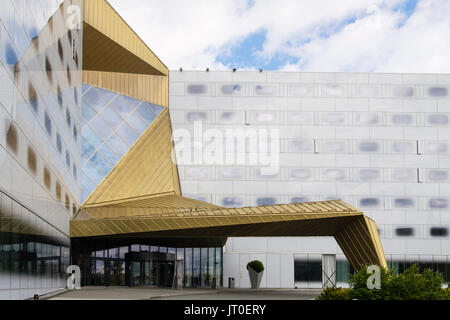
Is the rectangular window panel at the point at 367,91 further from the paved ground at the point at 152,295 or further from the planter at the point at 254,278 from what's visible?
the paved ground at the point at 152,295

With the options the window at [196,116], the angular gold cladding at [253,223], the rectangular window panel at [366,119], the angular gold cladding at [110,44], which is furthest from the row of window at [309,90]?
Result: the angular gold cladding at [253,223]

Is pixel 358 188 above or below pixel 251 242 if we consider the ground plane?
above

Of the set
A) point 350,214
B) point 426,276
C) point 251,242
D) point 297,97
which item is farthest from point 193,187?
point 426,276

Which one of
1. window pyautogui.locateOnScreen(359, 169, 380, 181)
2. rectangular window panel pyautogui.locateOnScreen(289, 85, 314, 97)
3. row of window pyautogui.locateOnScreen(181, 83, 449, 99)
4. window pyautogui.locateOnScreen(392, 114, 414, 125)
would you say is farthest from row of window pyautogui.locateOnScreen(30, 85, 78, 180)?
window pyautogui.locateOnScreen(392, 114, 414, 125)

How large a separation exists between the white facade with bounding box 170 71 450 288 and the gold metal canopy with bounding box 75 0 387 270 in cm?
410

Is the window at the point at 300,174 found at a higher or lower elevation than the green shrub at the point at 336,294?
higher

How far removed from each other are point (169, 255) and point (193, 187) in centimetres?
737

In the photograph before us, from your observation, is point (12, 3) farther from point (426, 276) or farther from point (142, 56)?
point (142, 56)

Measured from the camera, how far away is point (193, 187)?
5128 centimetres

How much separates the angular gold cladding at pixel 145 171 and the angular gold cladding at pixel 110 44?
190 inches

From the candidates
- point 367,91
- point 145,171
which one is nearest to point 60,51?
point 145,171

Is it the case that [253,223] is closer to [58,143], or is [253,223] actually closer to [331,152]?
[58,143]

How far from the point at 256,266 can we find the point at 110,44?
19072 millimetres

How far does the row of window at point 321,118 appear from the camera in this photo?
52.1m
